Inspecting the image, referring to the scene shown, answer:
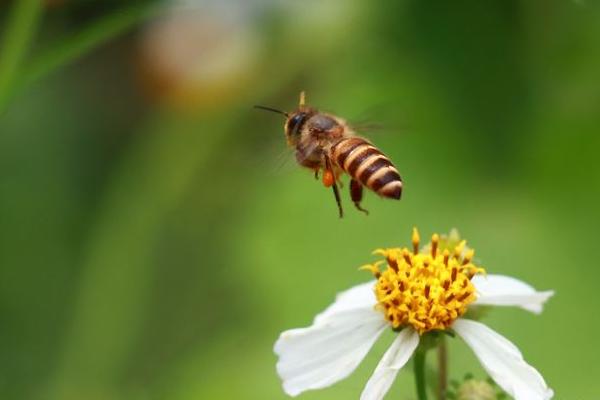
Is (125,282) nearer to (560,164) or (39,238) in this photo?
(39,238)

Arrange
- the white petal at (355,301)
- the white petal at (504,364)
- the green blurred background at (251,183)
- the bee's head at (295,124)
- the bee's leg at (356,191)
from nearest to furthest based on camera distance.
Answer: the white petal at (504,364) → the white petal at (355,301) → the bee's leg at (356,191) → the bee's head at (295,124) → the green blurred background at (251,183)

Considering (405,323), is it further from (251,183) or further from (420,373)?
(251,183)

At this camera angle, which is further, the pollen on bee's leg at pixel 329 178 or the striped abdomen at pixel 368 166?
the pollen on bee's leg at pixel 329 178

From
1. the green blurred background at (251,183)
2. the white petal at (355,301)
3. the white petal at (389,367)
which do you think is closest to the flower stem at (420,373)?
the white petal at (389,367)

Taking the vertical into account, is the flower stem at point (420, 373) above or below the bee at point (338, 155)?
below

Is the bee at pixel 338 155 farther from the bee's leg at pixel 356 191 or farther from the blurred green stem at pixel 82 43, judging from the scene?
the blurred green stem at pixel 82 43

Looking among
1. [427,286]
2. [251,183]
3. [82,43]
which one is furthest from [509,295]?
[251,183]

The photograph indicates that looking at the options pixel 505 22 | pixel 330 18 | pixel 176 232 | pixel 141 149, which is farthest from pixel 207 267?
pixel 505 22

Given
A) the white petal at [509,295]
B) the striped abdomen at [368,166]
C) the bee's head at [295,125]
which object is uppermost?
the bee's head at [295,125]
